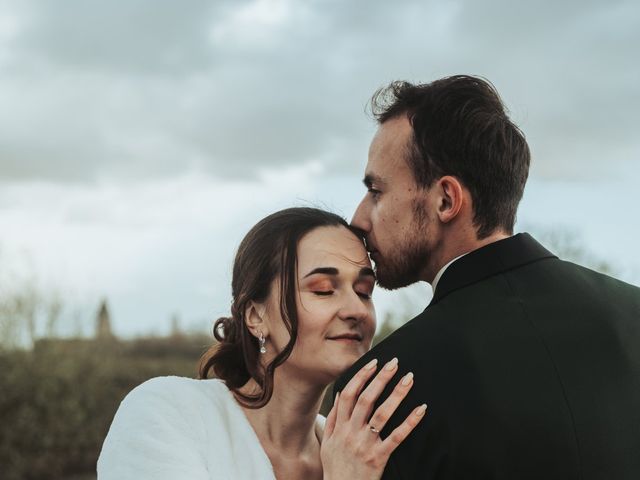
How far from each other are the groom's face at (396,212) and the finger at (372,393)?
22.5 inches

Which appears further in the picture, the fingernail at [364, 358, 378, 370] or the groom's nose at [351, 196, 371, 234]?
the groom's nose at [351, 196, 371, 234]

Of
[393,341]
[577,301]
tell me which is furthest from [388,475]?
[577,301]

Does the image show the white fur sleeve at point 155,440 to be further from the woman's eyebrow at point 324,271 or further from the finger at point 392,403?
the finger at point 392,403

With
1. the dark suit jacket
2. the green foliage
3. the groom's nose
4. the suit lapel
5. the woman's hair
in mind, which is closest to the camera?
the dark suit jacket

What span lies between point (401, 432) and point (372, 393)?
0.14 m

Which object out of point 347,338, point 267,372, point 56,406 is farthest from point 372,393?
point 56,406

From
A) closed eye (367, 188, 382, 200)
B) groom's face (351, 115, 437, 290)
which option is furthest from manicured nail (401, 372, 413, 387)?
closed eye (367, 188, 382, 200)

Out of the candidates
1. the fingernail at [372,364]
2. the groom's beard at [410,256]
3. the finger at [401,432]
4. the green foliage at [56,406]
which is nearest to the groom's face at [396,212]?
the groom's beard at [410,256]

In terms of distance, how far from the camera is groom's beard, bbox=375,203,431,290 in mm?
2883

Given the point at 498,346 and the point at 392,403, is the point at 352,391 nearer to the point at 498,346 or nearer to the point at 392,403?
the point at 392,403

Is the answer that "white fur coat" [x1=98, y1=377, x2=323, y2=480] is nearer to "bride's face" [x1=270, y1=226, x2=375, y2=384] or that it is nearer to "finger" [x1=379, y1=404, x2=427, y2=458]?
"bride's face" [x1=270, y1=226, x2=375, y2=384]

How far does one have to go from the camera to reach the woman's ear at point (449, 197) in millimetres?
2803

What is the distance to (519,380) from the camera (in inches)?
88.6

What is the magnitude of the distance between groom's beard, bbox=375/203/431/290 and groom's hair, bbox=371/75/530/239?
0.14 meters
